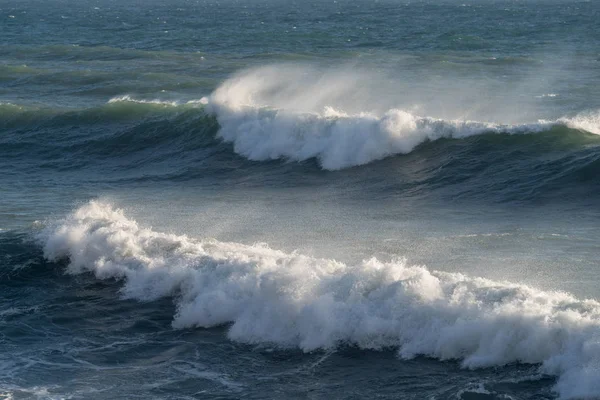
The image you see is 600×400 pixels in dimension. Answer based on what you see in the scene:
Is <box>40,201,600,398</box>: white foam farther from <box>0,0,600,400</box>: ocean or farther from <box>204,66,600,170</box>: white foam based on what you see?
<box>204,66,600,170</box>: white foam

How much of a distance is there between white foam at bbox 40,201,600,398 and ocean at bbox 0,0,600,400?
1.3 inches

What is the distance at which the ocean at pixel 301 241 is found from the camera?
13602 mm

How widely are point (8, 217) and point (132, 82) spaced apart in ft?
79.7

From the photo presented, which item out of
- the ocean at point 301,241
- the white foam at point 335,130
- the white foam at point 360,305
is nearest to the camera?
the white foam at point 360,305

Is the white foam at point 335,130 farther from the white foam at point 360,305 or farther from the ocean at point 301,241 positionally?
the white foam at point 360,305

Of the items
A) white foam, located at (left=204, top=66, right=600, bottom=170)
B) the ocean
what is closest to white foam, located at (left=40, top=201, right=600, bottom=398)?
the ocean

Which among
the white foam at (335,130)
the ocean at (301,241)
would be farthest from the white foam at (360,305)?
the white foam at (335,130)

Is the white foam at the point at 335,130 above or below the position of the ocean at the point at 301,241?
above

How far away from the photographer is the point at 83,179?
28.1m

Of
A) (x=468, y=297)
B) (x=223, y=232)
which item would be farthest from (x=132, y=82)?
(x=468, y=297)

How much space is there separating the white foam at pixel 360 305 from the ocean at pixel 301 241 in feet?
0.11

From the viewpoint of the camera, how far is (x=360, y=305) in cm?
1506

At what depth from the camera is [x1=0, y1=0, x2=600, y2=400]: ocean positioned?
13.6 meters

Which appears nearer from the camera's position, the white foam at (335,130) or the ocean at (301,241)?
the ocean at (301,241)
